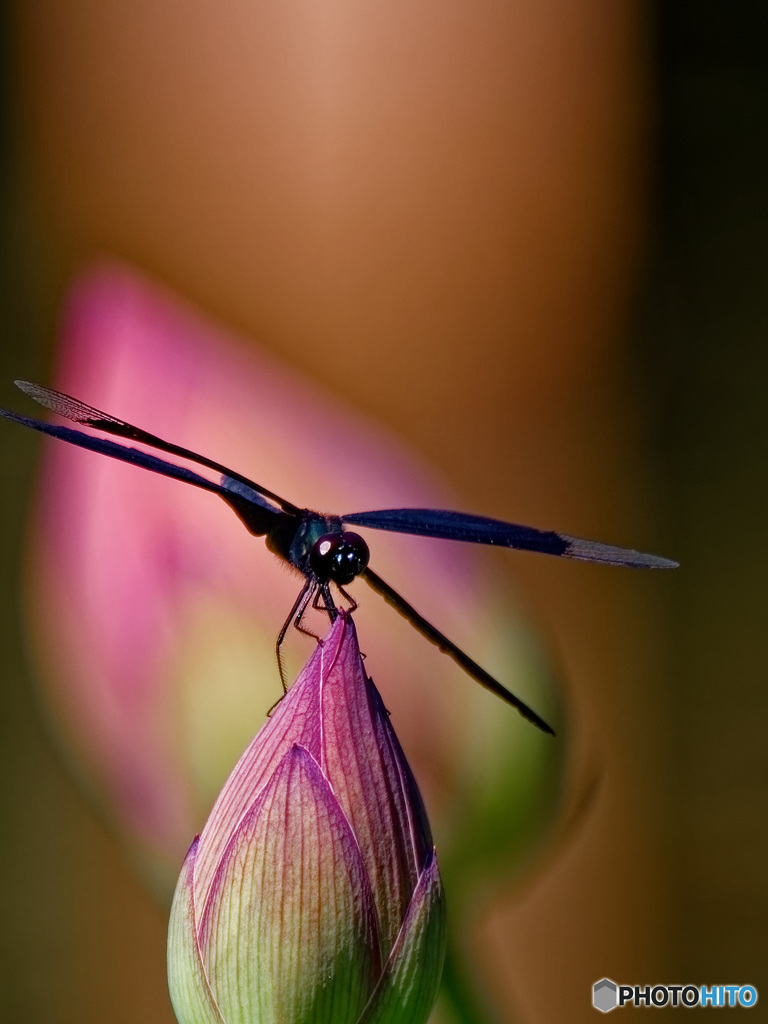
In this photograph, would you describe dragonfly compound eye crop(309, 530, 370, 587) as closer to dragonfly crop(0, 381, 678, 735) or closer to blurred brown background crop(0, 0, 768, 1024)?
dragonfly crop(0, 381, 678, 735)

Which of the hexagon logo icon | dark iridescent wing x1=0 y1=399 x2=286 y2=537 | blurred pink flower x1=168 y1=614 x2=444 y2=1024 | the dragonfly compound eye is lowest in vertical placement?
the hexagon logo icon

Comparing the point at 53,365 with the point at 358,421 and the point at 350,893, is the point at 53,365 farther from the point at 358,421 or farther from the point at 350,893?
the point at 350,893

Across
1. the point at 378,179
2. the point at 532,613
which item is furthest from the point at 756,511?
the point at 378,179

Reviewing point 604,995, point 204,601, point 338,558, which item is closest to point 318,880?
point 338,558

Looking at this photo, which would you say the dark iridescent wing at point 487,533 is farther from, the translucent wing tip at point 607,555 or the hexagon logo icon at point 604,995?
the hexagon logo icon at point 604,995

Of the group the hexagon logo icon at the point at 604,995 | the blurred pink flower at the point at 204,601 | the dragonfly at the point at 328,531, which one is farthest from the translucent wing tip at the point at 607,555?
the hexagon logo icon at the point at 604,995

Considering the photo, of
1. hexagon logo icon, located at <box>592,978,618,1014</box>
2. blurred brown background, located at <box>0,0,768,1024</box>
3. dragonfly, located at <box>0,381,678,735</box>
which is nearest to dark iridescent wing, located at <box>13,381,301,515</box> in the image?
dragonfly, located at <box>0,381,678,735</box>
